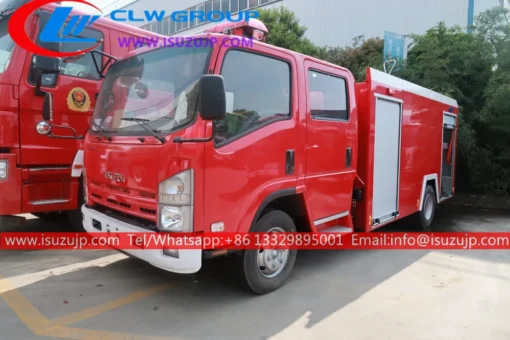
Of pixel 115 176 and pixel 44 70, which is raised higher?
pixel 44 70

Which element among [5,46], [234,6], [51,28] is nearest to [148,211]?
[51,28]

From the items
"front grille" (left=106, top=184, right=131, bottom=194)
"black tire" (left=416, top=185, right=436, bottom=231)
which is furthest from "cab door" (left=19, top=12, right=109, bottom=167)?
"black tire" (left=416, top=185, right=436, bottom=231)

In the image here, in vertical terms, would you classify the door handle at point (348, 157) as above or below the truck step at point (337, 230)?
above

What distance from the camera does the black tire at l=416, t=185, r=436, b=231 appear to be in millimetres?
6828

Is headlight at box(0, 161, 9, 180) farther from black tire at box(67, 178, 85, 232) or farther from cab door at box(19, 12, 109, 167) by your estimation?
black tire at box(67, 178, 85, 232)

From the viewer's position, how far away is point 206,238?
10.4 feet

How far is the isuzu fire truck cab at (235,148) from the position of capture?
3098mm

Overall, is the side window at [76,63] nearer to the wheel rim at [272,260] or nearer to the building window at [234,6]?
the wheel rim at [272,260]

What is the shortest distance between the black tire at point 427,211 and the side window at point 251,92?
13.6ft

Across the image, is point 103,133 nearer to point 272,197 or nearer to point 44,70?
point 44,70

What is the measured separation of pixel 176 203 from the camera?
307cm

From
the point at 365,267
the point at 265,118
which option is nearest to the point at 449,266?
the point at 365,267

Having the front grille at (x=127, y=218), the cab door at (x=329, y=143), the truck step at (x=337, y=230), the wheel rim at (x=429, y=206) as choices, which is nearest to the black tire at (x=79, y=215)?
the front grille at (x=127, y=218)

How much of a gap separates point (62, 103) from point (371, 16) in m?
16.3
